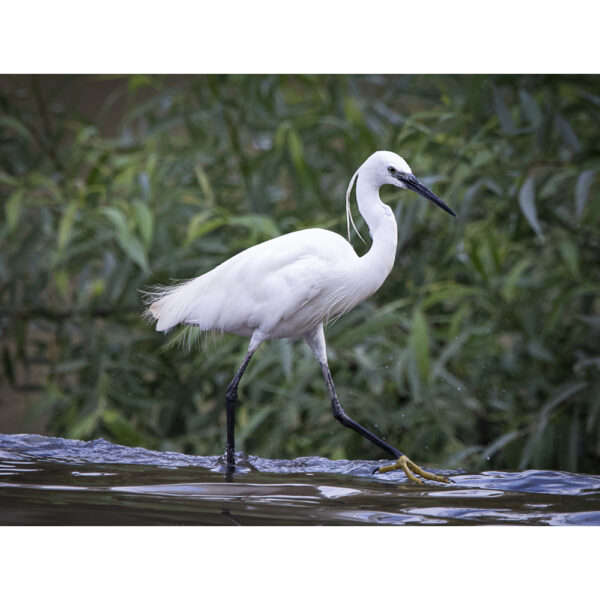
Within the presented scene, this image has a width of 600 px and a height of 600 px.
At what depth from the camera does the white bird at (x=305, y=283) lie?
4.39 feet

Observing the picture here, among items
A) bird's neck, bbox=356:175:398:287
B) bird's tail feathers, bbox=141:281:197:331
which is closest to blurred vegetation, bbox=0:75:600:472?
bird's tail feathers, bbox=141:281:197:331

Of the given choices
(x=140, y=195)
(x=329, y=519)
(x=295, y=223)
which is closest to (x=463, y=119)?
(x=295, y=223)

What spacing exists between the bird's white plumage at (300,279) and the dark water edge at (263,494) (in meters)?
0.24

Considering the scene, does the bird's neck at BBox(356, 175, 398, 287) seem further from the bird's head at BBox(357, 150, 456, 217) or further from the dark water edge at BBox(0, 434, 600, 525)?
the dark water edge at BBox(0, 434, 600, 525)

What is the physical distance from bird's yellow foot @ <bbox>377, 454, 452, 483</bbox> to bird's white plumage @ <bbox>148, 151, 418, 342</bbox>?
0.25 m

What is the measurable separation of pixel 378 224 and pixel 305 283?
0.46 feet

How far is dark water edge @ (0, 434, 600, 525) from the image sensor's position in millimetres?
1167

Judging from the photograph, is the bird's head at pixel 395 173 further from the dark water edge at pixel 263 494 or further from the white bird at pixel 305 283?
the dark water edge at pixel 263 494

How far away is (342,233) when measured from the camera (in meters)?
2.01

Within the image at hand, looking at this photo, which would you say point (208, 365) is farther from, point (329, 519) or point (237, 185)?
point (329, 519)

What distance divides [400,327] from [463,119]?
1.60 ft

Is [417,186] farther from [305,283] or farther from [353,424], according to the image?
[353,424]

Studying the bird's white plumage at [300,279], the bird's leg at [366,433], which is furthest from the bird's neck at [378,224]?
the bird's leg at [366,433]

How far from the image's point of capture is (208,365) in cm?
213
